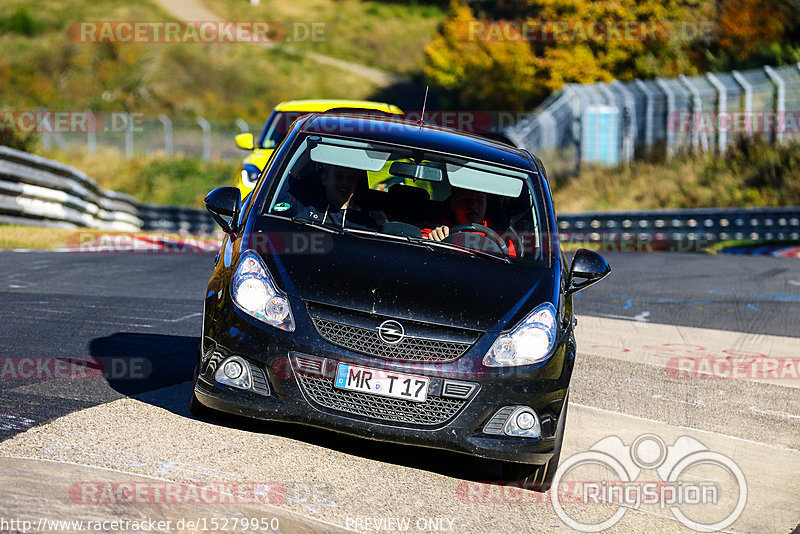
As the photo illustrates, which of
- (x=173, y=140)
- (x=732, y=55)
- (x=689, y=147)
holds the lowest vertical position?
(x=173, y=140)

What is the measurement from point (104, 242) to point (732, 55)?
26.0 metres

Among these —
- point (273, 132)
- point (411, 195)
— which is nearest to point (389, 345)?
point (411, 195)

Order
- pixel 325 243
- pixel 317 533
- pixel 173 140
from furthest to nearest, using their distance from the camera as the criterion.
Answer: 1. pixel 173 140
2. pixel 325 243
3. pixel 317 533

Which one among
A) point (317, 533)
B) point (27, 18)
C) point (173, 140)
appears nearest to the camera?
point (317, 533)

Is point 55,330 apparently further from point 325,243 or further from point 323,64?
point 323,64

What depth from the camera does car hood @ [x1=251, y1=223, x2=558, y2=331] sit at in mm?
5176

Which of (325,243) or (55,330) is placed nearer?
(325,243)

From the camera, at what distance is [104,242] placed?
16688 millimetres

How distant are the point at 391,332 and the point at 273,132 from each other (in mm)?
8723

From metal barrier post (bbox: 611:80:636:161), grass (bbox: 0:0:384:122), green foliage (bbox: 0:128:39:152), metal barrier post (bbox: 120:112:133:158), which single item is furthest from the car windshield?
grass (bbox: 0:0:384:122)

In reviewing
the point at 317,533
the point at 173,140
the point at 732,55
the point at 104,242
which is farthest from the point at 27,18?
the point at 317,533

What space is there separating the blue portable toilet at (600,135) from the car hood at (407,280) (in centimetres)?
2618

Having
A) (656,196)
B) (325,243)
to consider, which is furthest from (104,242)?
(656,196)

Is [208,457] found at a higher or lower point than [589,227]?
higher
